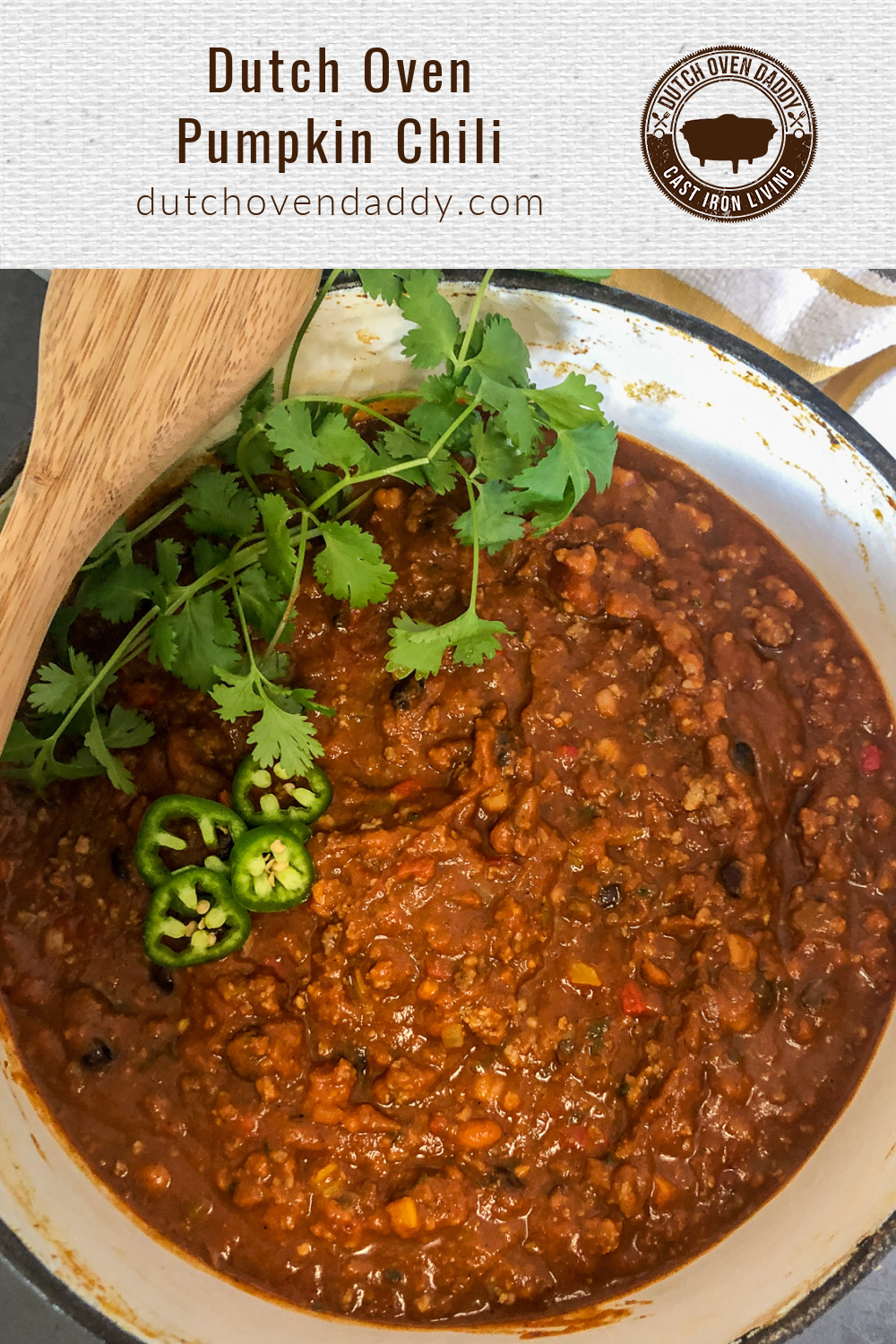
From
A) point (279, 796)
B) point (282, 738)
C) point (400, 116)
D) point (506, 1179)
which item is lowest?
point (506, 1179)

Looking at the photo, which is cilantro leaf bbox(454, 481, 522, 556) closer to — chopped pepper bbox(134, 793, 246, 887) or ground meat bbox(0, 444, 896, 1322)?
ground meat bbox(0, 444, 896, 1322)

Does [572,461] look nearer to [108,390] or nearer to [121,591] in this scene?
[108,390]

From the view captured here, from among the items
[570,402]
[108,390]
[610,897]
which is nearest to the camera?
[108,390]

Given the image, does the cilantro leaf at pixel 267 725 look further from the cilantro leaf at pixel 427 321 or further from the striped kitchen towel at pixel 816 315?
the striped kitchen towel at pixel 816 315

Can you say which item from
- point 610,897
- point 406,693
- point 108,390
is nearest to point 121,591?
point 108,390

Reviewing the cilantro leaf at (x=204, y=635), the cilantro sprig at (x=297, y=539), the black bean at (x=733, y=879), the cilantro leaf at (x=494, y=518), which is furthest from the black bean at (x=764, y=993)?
the cilantro leaf at (x=204, y=635)

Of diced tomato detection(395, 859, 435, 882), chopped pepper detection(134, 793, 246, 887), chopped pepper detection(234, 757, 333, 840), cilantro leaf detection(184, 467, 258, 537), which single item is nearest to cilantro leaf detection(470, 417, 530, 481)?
cilantro leaf detection(184, 467, 258, 537)
